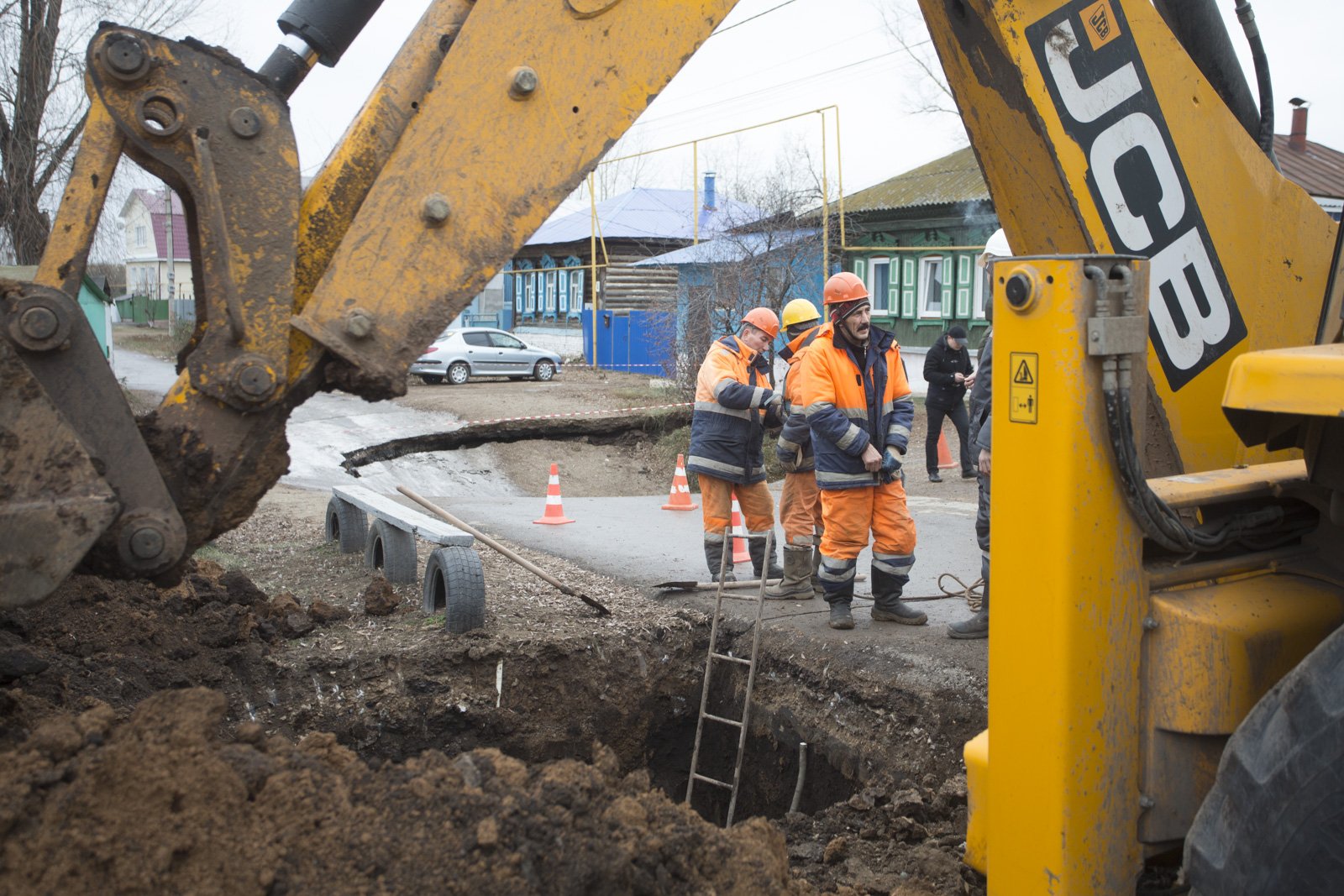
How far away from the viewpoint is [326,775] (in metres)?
2.82

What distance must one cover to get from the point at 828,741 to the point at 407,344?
3748 mm

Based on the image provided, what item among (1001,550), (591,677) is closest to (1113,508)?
(1001,550)

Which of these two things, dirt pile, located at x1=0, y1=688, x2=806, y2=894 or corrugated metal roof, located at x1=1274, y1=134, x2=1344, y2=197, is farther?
corrugated metal roof, located at x1=1274, y1=134, x2=1344, y2=197

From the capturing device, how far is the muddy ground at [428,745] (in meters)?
2.54

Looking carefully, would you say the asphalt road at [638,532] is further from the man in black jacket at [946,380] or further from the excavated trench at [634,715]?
the man in black jacket at [946,380]

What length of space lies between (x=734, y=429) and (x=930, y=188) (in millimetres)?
18015

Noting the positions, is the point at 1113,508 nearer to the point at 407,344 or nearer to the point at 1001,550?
the point at 1001,550

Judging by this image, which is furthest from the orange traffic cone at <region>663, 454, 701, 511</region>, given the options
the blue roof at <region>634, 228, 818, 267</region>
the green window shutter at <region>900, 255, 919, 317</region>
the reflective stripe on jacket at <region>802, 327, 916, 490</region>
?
the green window shutter at <region>900, 255, 919, 317</region>

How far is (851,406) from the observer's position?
614 cm

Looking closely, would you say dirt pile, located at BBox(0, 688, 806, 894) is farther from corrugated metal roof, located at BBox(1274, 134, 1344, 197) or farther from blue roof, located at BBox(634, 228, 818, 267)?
corrugated metal roof, located at BBox(1274, 134, 1344, 197)

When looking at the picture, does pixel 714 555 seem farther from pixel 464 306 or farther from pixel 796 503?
pixel 464 306

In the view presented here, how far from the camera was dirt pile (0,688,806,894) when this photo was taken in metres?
2.43

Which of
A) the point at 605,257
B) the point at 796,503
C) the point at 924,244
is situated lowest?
the point at 796,503

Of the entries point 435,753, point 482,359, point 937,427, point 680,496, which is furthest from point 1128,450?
point 482,359
